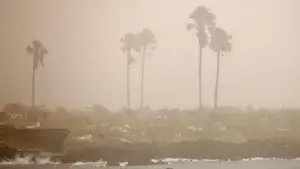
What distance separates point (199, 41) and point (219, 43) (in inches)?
2.9

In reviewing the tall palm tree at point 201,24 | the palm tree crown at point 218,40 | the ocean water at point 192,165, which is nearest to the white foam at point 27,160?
the ocean water at point 192,165

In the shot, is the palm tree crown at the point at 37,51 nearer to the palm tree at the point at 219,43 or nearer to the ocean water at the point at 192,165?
the ocean water at the point at 192,165

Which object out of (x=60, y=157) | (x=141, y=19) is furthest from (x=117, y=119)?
(x=141, y=19)

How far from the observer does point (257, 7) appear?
6.00ft

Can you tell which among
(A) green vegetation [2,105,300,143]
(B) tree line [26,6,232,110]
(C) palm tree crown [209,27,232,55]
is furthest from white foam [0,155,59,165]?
(C) palm tree crown [209,27,232,55]

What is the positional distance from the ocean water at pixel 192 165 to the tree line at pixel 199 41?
8.1 inches

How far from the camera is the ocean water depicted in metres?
1.73

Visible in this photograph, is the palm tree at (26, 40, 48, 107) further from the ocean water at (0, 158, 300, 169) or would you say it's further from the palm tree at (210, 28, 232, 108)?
the palm tree at (210, 28, 232, 108)

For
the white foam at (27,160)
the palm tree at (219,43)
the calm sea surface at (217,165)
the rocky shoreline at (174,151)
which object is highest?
the palm tree at (219,43)

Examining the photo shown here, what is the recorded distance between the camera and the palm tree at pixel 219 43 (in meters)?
1.81

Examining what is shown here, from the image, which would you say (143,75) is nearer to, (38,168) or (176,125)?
(176,125)

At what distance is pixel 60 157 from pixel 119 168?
208 millimetres

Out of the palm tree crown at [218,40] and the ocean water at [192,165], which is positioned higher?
the palm tree crown at [218,40]

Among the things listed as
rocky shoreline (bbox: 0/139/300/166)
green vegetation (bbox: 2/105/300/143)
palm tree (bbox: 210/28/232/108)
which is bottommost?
rocky shoreline (bbox: 0/139/300/166)
